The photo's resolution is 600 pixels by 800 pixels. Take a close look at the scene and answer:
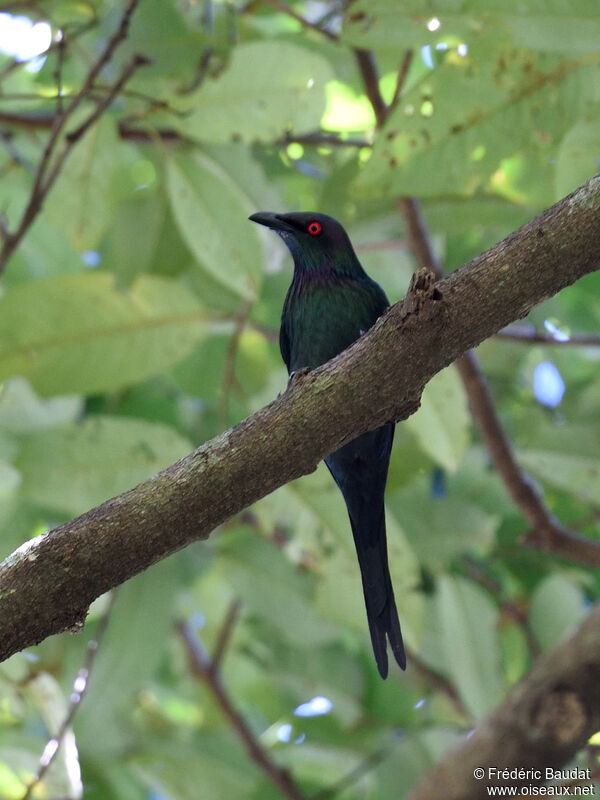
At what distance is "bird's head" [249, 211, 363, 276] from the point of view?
396 cm

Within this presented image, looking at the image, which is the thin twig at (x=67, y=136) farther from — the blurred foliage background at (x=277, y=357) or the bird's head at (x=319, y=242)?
the bird's head at (x=319, y=242)

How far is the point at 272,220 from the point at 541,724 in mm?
2232

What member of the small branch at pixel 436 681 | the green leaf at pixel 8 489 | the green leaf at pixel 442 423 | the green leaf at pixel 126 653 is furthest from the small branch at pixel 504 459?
the green leaf at pixel 8 489

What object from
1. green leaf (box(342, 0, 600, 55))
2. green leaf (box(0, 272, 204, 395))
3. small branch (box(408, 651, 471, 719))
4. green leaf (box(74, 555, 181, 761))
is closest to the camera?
green leaf (box(342, 0, 600, 55))

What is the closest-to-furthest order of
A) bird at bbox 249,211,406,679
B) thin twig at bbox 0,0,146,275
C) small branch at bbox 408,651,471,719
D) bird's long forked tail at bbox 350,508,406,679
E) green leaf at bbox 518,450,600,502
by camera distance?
bird's long forked tail at bbox 350,508,406,679, bird at bbox 249,211,406,679, thin twig at bbox 0,0,146,275, green leaf at bbox 518,450,600,502, small branch at bbox 408,651,471,719

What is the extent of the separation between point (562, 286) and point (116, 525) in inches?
40.6

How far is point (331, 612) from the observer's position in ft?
12.5

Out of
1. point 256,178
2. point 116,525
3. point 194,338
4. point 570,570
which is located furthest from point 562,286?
point 570,570

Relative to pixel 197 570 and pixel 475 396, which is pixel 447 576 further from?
pixel 197 570

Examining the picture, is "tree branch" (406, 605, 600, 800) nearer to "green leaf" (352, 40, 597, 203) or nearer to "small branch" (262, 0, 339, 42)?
"green leaf" (352, 40, 597, 203)

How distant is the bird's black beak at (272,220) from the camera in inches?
148

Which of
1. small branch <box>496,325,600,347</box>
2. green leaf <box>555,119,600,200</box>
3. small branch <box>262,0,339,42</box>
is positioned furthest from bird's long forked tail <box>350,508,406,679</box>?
small branch <box>262,0,339,42</box>

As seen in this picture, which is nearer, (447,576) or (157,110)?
(157,110)

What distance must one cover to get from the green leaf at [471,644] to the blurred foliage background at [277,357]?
0.01 meters
